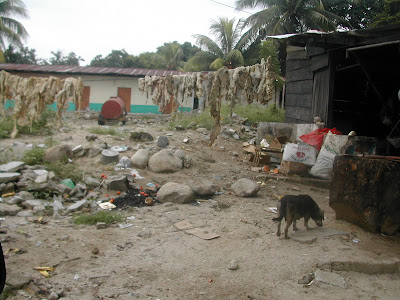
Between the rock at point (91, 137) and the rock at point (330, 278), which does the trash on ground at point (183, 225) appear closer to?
the rock at point (330, 278)

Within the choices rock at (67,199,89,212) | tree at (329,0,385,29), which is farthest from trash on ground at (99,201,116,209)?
tree at (329,0,385,29)

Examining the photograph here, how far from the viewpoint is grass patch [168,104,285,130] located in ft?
37.9

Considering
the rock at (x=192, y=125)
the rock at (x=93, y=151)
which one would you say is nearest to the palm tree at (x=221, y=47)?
the rock at (x=192, y=125)

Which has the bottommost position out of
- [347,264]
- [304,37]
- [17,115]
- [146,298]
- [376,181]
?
[146,298]

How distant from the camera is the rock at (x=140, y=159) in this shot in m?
7.71

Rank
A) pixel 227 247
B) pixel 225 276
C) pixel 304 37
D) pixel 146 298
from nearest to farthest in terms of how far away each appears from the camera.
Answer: pixel 146 298
pixel 225 276
pixel 227 247
pixel 304 37

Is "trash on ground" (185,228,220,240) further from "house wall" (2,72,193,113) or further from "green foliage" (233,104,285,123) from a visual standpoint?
"house wall" (2,72,193,113)

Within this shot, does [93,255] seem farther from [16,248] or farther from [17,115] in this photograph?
[17,115]

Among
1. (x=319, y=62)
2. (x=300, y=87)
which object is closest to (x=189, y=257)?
(x=319, y=62)

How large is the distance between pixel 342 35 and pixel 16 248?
645 cm

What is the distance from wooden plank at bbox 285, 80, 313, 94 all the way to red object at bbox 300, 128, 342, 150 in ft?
5.98

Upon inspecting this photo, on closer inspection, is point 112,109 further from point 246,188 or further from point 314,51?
point 246,188

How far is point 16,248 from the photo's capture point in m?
3.71

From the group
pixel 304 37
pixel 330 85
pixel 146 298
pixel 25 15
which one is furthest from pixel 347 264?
pixel 25 15
